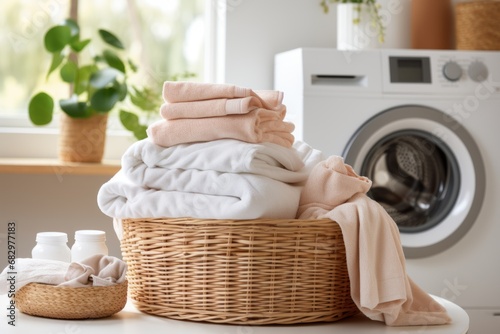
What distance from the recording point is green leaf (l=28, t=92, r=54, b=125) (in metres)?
2.70

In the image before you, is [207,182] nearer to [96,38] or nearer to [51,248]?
[51,248]

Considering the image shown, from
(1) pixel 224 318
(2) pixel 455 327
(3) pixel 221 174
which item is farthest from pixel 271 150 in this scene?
(2) pixel 455 327

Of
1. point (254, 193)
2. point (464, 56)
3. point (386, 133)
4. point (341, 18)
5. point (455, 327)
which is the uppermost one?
point (341, 18)

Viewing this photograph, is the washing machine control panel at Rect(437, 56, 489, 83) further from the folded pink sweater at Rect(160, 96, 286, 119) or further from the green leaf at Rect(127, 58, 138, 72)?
the folded pink sweater at Rect(160, 96, 286, 119)

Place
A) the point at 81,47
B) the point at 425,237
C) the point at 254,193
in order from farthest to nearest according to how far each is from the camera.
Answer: the point at 81,47 → the point at 425,237 → the point at 254,193

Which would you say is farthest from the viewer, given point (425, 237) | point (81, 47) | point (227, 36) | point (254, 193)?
point (227, 36)

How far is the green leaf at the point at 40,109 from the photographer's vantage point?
2695 mm

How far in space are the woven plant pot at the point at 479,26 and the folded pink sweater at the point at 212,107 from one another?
1.91 meters

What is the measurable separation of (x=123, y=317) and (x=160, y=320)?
0.19 ft

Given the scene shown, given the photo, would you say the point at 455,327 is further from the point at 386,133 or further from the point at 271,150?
the point at 386,133

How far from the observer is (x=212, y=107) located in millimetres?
1217

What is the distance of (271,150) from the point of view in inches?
48.0

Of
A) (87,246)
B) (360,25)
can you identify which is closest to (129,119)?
(360,25)

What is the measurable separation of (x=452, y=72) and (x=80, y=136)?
126 cm
